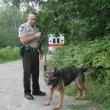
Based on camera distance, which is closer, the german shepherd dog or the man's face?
the german shepherd dog

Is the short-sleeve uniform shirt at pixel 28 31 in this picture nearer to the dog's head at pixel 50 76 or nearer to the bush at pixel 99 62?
the dog's head at pixel 50 76

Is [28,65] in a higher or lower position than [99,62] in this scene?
higher

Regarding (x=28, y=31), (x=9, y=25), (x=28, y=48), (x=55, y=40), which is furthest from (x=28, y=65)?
(x=9, y=25)

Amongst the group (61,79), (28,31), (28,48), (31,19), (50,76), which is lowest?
(61,79)

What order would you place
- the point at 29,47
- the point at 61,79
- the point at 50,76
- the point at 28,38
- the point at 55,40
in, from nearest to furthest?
the point at 50,76
the point at 61,79
the point at 28,38
the point at 29,47
the point at 55,40

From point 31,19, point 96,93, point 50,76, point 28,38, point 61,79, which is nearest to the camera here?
point 50,76

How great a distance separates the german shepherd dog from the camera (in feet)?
30.5

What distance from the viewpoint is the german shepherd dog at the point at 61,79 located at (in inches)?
366

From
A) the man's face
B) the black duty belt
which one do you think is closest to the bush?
the black duty belt

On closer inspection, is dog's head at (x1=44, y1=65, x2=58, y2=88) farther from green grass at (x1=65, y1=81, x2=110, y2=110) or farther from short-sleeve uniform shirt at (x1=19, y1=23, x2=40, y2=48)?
short-sleeve uniform shirt at (x1=19, y1=23, x2=40, y2=48)

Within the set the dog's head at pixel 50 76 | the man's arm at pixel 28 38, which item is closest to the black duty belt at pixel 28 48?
the man's arm at pixel 28 38

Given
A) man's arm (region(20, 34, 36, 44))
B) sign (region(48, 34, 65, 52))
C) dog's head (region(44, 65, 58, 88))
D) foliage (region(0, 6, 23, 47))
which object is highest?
man's arm (region(20, 34, 36, 44))

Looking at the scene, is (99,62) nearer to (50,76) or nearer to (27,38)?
(27,38)

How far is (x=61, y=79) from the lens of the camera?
9.62 metres
